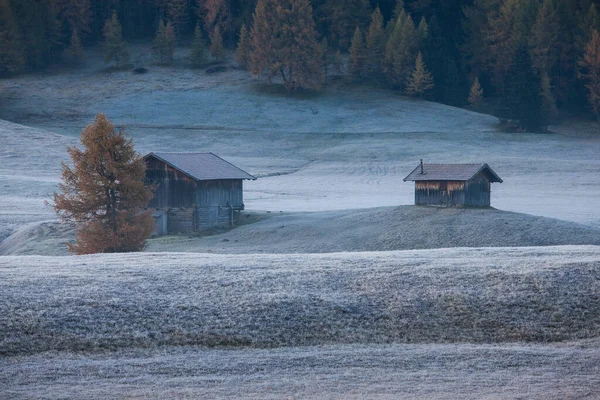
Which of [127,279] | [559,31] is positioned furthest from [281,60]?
[127,279]

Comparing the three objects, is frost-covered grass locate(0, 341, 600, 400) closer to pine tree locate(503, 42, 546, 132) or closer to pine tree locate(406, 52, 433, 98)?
pine tree locate(503, 42, 546, 132)

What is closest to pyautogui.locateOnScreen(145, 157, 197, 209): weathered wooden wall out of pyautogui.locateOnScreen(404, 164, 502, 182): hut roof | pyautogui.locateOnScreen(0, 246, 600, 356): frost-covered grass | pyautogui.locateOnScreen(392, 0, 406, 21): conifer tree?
pyautogui.locateOnScreen(404, 164, 502, 182): hut roof

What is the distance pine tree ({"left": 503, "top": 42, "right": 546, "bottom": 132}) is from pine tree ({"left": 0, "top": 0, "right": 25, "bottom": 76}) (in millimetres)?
64263

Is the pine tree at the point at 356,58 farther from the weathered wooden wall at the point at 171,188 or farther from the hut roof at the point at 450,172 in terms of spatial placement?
the weathered wooden wall at the point at 171,188

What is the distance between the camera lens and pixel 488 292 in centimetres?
1858

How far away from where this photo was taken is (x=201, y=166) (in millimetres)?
51312

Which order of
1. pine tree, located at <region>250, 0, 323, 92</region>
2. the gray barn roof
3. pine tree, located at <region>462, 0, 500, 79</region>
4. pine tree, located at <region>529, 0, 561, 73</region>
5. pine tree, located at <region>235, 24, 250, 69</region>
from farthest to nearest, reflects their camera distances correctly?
pine tree, located at <region>462, 0, 500, 79</region> < pine tree, located at <region>235, 24, 250, 69</region> < pine tree, located at <region>529, 0, 561, 73</region> < pine tree, located at <region>250, 0, 323, 92</region> < the gray barn roof

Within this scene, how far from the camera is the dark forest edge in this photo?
10638 centimetres

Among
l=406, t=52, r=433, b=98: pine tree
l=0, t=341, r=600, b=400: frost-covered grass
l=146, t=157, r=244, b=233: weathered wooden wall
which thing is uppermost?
l=406, t=52, r=433, b=98: pine tree

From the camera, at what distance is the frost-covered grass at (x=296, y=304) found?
16.2 meters

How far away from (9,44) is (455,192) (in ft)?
272

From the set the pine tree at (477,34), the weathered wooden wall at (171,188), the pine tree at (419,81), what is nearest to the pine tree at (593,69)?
the pine tree at (477,34)

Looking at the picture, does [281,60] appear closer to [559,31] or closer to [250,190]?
[559,31]

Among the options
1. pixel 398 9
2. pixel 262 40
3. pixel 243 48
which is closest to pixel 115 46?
pixel 243 48
